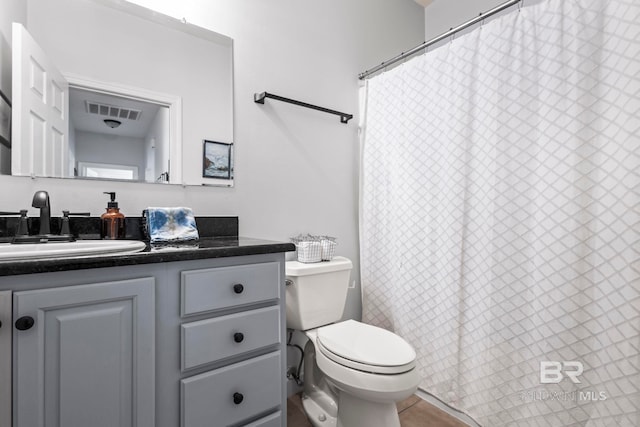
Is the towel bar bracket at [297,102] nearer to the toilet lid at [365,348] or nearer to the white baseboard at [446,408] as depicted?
the toilet lid at [365,348]

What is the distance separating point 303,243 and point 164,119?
87 cm

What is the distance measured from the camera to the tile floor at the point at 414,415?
1567mm

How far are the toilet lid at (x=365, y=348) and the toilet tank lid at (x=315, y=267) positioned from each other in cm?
27

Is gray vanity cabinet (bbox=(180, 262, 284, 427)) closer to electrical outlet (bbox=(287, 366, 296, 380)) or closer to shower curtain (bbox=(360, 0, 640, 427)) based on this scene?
electrical outlet (bbox=(287, 366, 296, 380))

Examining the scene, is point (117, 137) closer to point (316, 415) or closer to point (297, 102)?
point (297, 102)

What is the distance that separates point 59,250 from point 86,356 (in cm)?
30

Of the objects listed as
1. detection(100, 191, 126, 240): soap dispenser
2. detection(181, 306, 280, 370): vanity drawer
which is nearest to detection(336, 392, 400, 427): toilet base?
detection(181, 306, 280, 370): vanity drawer

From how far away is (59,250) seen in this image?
88 cm

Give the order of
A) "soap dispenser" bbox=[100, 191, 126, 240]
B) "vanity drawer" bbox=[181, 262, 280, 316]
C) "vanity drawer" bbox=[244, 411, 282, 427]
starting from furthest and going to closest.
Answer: "soap dispenser" bbox=[100, 191, 126, 240] → "vanity drawer" bbox=[244, 411, 282, 427] → "vanity drawer" bbox=[181, 262, 280, 316]

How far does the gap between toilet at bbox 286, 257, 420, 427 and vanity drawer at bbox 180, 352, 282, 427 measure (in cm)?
26

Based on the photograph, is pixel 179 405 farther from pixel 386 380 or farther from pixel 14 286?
pixel 386 380

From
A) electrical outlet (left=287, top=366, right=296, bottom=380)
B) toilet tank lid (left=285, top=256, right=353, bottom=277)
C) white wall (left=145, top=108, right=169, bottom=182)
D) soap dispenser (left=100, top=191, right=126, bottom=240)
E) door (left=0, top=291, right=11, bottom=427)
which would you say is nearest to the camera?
door (left=0, top=291, right=11, bottom=427)

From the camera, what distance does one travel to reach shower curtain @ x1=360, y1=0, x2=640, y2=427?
112cm

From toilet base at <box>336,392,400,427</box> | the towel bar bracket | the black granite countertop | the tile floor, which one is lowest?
the tile floor
